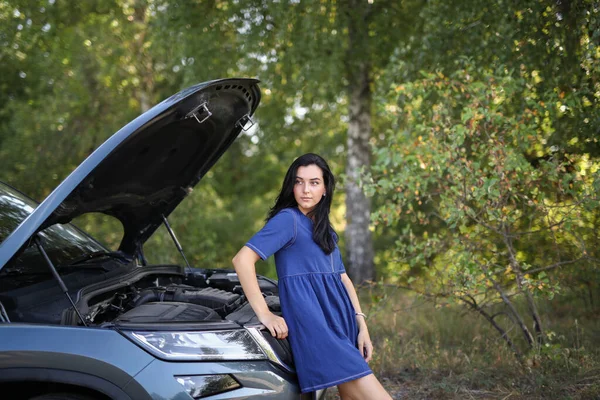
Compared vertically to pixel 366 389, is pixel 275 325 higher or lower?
higher

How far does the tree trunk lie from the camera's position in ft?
30.5

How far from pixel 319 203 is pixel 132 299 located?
50.8 inches

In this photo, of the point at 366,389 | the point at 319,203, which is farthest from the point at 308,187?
the point at 366,389

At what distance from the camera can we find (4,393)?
2721 millimetres

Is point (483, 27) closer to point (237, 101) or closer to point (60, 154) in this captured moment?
point (237, 101)

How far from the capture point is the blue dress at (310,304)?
2824 millimetres

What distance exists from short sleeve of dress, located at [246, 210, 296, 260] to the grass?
191cm

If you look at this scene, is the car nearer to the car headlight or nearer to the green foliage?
the car headlight

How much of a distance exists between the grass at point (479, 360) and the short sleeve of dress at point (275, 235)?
1.91 metres

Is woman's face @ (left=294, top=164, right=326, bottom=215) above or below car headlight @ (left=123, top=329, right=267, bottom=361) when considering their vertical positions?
above

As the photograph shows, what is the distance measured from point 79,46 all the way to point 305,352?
1048 cm

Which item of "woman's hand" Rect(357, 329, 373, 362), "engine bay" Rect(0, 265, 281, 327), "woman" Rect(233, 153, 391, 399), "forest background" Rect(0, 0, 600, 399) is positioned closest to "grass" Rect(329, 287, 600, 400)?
"forest background" Rect(0, 0, 600, 399)

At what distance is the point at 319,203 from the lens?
320 centimetres

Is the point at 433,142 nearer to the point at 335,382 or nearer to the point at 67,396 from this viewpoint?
→ the point at 335,382
